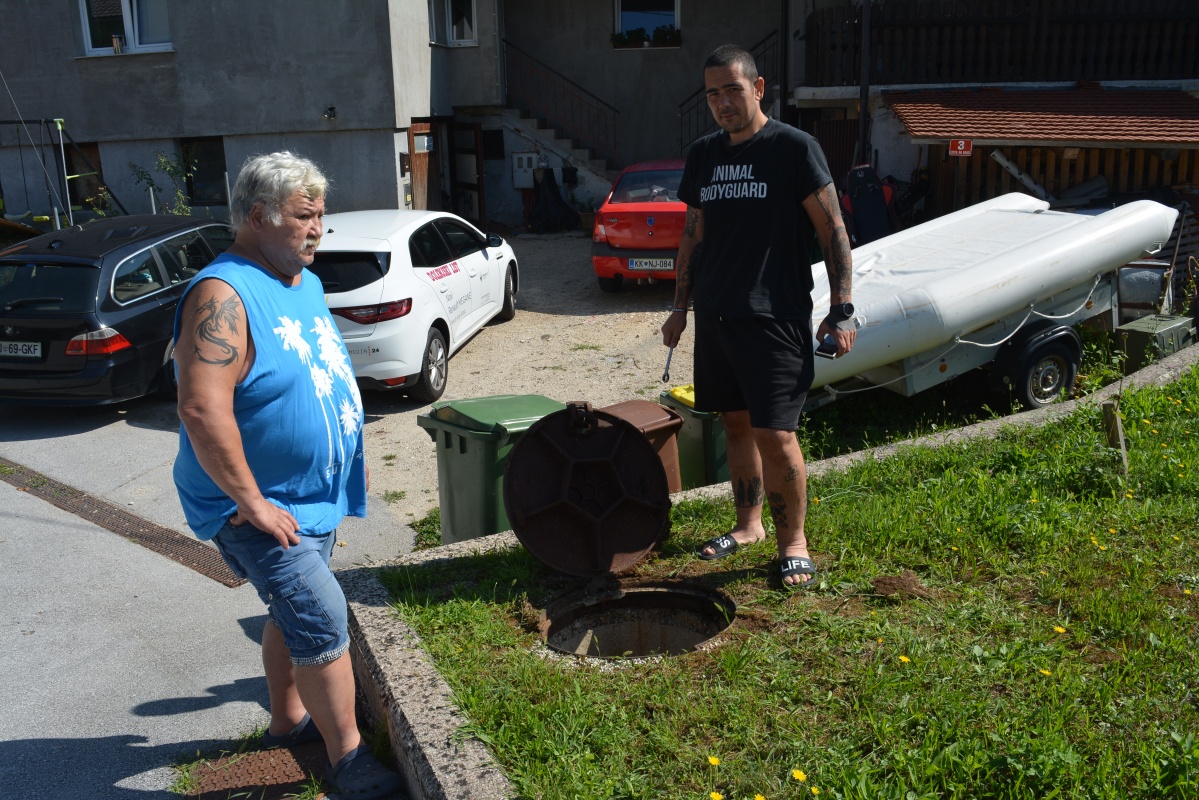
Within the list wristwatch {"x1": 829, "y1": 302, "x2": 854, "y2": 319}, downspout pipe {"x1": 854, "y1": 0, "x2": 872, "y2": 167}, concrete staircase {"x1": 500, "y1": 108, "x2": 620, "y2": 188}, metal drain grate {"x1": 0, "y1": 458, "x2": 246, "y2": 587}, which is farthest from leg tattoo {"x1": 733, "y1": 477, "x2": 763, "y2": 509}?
concrete staircase {"x1": 500, "y1": 108, "x2": 620, "y2": 188}

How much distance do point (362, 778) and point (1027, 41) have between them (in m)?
14.8

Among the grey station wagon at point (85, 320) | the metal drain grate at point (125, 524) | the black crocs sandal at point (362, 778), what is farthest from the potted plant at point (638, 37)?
the black crocs sandal at point (362, 778)

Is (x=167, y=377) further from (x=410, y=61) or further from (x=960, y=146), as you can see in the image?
A: (x=410, y=61)

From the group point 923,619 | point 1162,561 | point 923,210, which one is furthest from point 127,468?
point 923,210

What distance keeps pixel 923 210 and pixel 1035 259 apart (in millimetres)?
7160

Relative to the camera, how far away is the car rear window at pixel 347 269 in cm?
892

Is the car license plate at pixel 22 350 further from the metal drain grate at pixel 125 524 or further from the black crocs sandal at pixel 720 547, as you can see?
the black crocs sandal at pixel 720 547

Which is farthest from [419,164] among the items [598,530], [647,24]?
[598,530]

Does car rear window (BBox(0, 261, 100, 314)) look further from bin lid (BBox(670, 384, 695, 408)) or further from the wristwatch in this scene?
the wristwatch

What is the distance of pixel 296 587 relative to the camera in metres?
3.19

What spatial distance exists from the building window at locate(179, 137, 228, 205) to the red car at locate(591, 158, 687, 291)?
Result: 7.57 meters

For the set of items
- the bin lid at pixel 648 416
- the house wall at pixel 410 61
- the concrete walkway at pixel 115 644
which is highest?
the house wall at pixel 410 61

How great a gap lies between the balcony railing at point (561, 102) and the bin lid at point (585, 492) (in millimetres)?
16125

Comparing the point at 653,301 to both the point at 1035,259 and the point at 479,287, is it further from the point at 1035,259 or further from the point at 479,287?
the point at 1035,259
